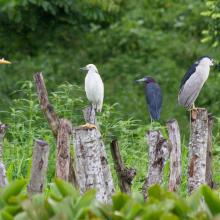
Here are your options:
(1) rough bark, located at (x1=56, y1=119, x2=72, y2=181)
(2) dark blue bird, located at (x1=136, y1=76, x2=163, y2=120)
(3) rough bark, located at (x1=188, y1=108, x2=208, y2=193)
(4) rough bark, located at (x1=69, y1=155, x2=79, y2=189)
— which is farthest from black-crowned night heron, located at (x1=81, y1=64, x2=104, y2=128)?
(1) rough bark, located at (x1=56, y1=119, x2=72, y2=181)

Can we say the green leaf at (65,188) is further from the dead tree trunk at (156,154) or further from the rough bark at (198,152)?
the rough bark at (198,152)

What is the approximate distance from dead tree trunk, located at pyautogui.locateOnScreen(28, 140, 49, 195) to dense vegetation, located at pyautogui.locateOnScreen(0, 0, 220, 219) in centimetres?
300

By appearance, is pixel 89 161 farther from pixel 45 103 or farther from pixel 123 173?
pixel 45 103

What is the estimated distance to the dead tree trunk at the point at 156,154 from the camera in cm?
609

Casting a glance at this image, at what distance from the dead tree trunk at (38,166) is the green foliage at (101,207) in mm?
619

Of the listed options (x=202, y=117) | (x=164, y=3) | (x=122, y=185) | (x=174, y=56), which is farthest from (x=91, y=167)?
(x=164, y=3)

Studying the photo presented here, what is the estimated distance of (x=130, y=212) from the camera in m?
4.43

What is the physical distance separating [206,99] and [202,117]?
7.09 metres

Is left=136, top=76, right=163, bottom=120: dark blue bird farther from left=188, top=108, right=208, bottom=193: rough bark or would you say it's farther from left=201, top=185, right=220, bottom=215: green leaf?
left=201, top=185, right=220, bottom=215: green leaf

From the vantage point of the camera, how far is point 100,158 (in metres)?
6.10

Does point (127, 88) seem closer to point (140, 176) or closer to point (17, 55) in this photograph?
point (17, 55)

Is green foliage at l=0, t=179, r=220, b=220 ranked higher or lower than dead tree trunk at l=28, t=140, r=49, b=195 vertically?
lower

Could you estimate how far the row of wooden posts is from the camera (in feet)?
18.8

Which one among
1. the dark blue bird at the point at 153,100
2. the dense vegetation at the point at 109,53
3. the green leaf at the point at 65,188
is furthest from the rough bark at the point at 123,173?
the dark blue bird at the point at 153,100
